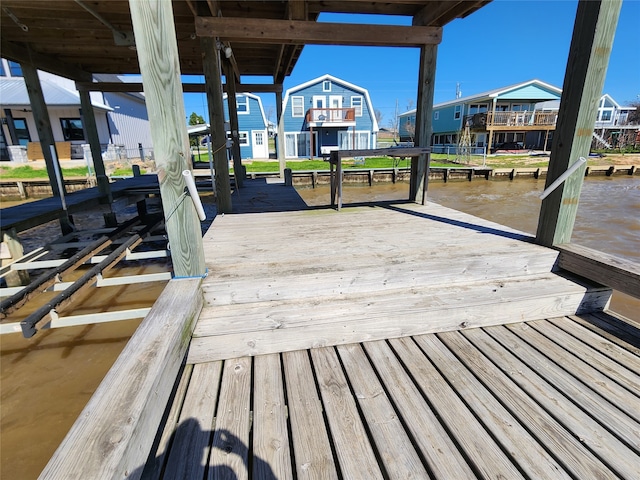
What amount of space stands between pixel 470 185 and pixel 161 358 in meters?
16.8

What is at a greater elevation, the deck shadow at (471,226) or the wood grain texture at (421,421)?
the deck shadow at (471,226)

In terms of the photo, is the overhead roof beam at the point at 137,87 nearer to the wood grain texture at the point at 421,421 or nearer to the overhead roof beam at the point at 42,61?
the overhead roof beam at the point at 42,61

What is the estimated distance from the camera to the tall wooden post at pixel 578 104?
2.05m

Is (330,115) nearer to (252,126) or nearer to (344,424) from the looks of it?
(252,126)

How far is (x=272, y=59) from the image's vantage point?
7461mm

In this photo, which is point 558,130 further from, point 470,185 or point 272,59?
point 470,185

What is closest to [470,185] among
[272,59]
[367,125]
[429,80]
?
[367,125]

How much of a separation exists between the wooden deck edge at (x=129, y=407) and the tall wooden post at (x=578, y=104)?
2.78 metres

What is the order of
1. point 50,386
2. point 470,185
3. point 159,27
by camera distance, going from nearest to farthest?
point 159,27
point 50,386
point 470,185

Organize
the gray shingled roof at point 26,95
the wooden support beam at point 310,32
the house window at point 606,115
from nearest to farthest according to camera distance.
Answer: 1. the wooden support beam at point 310,32
2. the gray shingled roof at point 26,95
3. the house window at point 606,115

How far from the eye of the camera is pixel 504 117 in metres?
23.2

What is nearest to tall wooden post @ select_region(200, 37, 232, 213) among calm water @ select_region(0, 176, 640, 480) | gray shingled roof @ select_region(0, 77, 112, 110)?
calm water @ select_region(0, 176, 640, 480)

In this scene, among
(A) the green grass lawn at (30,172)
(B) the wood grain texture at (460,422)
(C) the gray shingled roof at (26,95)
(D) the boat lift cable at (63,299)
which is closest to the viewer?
(B) the wood grain texture at (460,422)

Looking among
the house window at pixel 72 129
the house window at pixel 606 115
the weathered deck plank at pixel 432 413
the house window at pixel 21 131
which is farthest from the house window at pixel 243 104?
the house window at pixel 606 115
